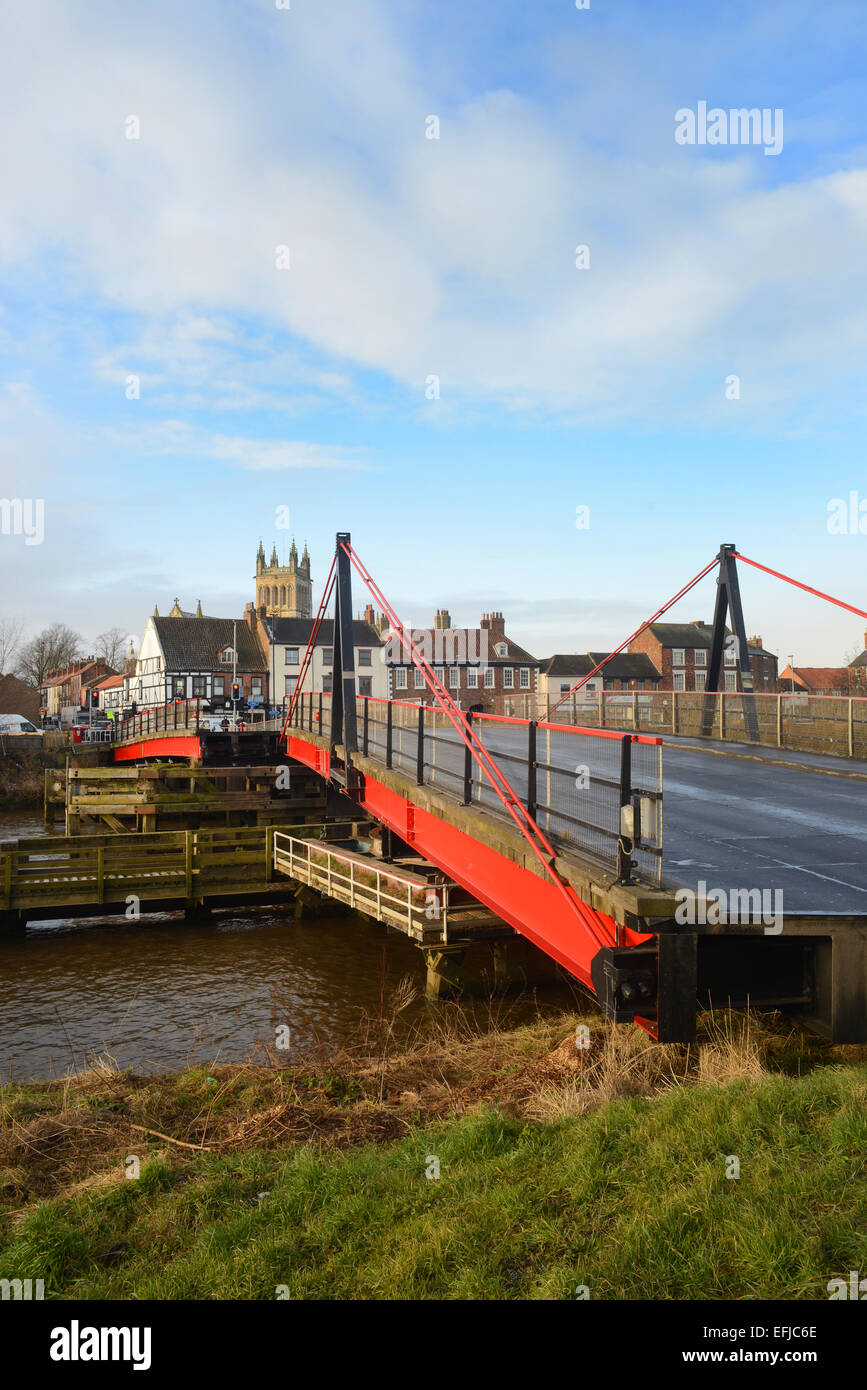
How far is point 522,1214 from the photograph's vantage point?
476 cm

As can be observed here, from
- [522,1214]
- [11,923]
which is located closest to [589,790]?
[522,1214]

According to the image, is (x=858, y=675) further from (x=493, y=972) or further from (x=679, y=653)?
(x=493, y=972)

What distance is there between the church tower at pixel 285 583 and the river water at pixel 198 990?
12177cm

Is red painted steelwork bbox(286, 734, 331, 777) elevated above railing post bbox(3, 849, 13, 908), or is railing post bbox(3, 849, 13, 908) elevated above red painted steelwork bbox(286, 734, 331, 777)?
red painted steelwork bbox(286, 734, 331, 777)

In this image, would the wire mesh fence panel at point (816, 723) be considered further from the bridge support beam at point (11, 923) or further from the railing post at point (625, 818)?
the bridge support beam at point (11, 923)

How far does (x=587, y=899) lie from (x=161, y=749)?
3361 centimetres

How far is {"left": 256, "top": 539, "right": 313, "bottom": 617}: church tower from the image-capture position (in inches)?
5546

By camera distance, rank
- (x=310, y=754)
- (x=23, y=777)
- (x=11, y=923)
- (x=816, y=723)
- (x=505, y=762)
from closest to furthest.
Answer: (x=505, y=762) → (x=816, y=723) → (x=11, y=923) → (x=310, y=754) → (x=23, y=777)

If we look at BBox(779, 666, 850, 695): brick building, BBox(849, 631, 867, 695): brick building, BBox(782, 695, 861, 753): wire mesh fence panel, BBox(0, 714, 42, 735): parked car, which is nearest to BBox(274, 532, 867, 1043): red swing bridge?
BBox(782, 695, 861, 753): wire mesh fence panel

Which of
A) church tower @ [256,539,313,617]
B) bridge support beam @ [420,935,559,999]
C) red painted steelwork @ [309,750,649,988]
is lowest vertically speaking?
bridge support beam @ [420,935,559,999]

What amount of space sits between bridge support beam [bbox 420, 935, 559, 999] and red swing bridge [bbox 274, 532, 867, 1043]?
0.03 m

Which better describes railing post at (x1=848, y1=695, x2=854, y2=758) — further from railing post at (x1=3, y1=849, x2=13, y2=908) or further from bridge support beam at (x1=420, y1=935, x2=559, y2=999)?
railing post at (x1=3, y1=849, x2=13, y2=908)
